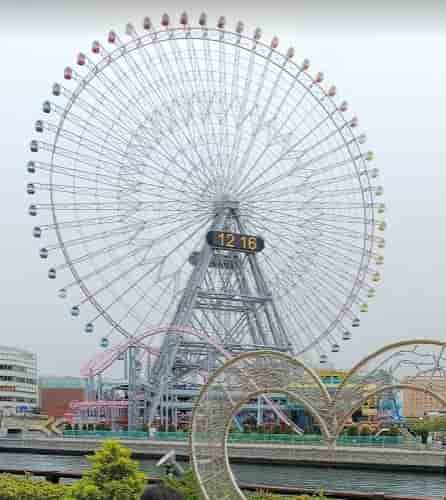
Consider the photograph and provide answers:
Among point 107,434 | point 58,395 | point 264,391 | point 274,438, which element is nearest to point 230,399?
point 264,391

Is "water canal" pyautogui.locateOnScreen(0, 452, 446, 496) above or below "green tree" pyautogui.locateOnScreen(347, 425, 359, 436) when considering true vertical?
below

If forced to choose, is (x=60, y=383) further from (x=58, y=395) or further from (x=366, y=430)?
(x=366, y=430)

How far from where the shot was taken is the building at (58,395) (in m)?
104

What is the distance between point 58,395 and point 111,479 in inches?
3799

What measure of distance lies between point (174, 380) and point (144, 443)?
8.76 meters

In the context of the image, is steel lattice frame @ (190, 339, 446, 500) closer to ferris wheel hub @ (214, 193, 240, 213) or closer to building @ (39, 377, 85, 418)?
ferris wheel hub @ (214, 193, 240, 213)

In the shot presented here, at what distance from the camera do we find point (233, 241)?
48.1m

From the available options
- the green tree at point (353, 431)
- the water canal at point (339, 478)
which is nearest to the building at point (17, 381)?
the green tree at point (353, 431)

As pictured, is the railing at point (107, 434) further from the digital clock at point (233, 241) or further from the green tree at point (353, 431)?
the digital clock at point (233, 241)

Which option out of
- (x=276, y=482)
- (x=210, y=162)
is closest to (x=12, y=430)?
(x=210, y=162)

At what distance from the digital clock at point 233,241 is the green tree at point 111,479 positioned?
33.9 metres

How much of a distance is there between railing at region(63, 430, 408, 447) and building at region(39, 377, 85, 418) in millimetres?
55128

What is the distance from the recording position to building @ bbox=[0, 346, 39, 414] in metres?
91.5

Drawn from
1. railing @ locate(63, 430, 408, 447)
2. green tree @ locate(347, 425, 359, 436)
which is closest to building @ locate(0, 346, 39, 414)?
railing @ locate(63, 430, 408, 447)
